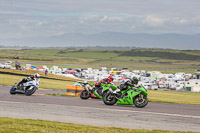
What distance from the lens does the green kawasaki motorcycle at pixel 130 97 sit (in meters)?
19.2

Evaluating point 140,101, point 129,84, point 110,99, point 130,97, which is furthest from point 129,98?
point 110,99

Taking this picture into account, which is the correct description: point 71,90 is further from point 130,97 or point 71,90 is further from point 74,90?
point 130,97

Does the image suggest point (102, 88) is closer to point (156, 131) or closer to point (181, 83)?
point (156, 131)

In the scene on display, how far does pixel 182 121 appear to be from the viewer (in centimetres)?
1445

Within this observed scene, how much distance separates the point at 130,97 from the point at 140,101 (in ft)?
2.06

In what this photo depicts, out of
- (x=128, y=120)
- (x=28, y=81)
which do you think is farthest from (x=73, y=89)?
(x=128, y=120)

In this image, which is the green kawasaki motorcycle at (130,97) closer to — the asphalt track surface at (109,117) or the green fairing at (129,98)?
the green fairing at (129,98)

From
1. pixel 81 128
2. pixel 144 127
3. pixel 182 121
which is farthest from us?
pixel 182 121

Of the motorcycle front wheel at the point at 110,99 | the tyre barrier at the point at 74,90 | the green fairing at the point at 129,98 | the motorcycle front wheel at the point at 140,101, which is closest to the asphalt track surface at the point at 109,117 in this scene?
the motorcycle front wheel at the point at 140,101

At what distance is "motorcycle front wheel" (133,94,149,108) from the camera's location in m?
19.2

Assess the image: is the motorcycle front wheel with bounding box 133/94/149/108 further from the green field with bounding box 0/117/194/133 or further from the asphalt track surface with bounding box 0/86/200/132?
the green field with bounding box 0/117/194/133

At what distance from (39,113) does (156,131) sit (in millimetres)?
6220

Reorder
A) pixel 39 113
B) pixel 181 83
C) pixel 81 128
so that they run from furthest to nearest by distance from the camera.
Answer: pixel 181 83 → pixel 39 113 → pixel 81 128

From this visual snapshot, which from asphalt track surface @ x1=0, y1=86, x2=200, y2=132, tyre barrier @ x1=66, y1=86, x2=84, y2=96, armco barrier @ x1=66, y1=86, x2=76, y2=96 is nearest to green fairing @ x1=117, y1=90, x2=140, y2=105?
asphalt track surface @ x1=0, y1=86, x2=200, y2=132
